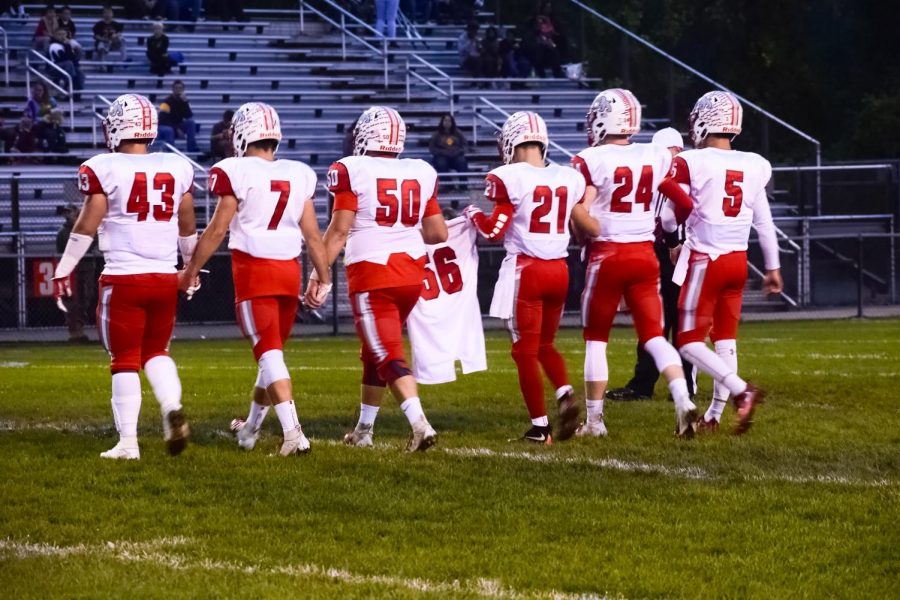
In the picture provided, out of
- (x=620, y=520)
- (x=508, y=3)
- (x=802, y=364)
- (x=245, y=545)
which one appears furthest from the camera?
(x=508, y=3)

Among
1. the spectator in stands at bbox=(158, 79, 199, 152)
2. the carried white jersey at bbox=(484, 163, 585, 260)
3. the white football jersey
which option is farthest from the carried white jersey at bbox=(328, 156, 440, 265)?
the spectator in stands at bbox=(158, 79, 199, 152)

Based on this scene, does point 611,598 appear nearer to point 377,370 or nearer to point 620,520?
point 620,520

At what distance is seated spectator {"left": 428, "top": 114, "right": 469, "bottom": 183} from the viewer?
22844mm

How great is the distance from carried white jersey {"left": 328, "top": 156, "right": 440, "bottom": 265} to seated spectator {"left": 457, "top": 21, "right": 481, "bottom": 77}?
19058 mm

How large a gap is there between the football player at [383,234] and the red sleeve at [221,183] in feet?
1.84

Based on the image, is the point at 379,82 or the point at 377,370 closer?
the point at 377,370

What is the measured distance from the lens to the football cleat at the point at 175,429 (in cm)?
769

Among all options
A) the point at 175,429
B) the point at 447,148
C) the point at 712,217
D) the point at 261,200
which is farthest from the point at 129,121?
the point at 447,148

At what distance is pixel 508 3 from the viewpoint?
3017 centimetres

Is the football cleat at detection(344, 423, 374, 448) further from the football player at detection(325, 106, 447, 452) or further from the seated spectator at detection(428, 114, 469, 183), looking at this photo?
the seated spectator at detection(428, 114, 469, 183)

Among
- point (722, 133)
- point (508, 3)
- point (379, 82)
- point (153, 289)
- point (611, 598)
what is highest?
point (508, 3)

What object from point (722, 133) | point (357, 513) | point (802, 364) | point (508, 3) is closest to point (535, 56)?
point (508, 3)

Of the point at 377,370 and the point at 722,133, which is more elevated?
the point at 722,133

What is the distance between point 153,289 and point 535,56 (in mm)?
20508
